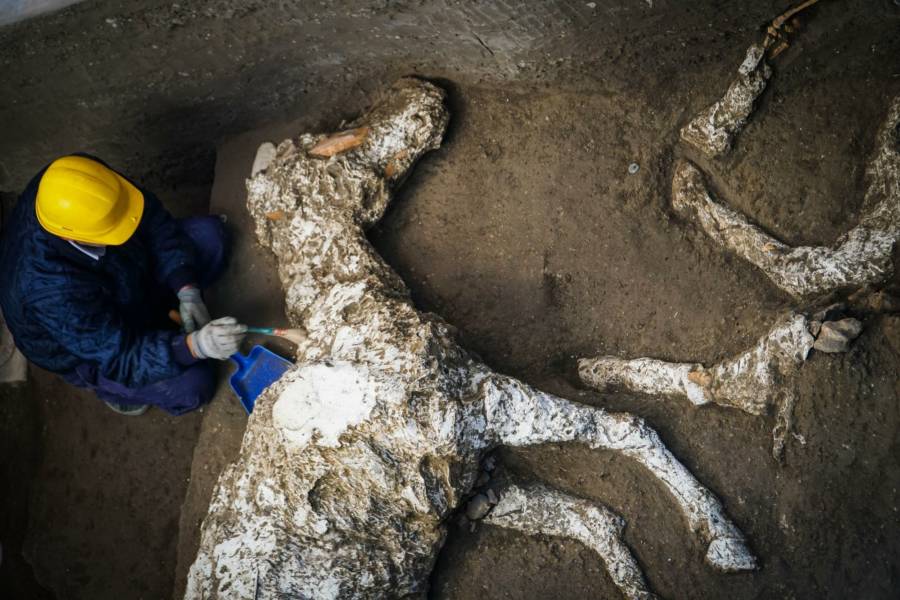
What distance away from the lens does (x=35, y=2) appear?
276cm

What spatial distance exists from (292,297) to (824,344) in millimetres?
1871

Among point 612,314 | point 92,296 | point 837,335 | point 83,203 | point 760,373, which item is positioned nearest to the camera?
point 837,335

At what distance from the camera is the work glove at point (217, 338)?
2689 millimetres

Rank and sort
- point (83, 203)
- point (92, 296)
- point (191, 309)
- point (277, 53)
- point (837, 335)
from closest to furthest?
point (837, 335)
point (83, 203)
point (92, 296)
point (191, 309)
point (277, 53)

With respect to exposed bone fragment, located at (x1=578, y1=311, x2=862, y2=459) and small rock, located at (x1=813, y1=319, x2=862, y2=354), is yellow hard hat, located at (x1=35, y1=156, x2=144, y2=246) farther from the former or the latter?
small rock, located at (x1=813, y1=319, x2=862, y2=354)

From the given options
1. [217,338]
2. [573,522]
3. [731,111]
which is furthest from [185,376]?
[731,111]

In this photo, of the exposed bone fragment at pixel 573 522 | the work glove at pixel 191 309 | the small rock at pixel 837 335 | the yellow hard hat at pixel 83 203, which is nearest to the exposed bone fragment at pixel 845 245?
the small rock at pixel 837 335

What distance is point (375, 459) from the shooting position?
2.26 meters

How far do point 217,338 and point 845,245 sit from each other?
2.20 meters

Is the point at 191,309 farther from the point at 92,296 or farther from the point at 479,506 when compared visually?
the point at 479,506

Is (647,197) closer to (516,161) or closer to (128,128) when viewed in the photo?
(516,161)

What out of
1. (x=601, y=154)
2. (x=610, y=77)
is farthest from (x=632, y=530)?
(x=610, y=77)

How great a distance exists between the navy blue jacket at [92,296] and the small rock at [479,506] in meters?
1.21

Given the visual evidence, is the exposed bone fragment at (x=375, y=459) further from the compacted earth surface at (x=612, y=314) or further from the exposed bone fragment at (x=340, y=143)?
the exposed bone fragment at (x=340, y=143)
